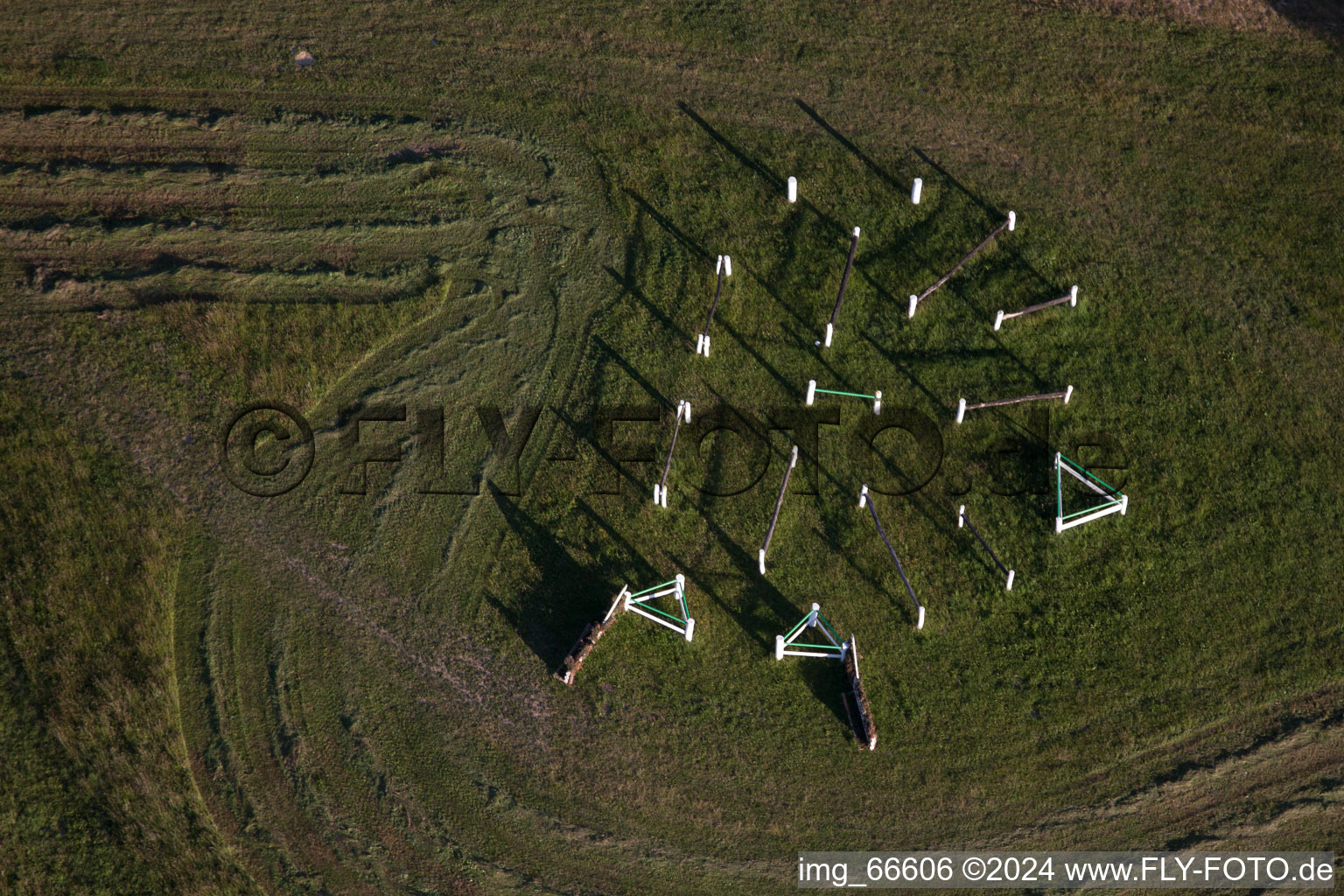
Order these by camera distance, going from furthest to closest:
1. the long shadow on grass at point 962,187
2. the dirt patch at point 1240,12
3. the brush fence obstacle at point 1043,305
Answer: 1. the dirt patch at point 1240,12
2. the long shadow on grass at point 962,187
3. the brush fence obstacle at point 1043,305

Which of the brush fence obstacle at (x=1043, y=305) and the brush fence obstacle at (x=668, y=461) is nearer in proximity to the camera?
the brush fence obstacle at (x=668, y=461)

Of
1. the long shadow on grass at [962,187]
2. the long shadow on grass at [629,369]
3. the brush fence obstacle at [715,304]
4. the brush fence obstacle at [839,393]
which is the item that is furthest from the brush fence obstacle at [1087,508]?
the long shadow on grass at [629,369]

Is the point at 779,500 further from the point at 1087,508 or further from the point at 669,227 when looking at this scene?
the point at 669,227

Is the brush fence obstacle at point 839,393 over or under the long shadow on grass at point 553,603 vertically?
over

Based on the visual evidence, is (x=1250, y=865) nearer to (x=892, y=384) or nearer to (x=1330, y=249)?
(x=892, y=384)

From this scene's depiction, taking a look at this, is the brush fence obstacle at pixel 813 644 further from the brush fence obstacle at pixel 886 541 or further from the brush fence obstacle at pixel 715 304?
the brush fence obstacle at pixel 715 304

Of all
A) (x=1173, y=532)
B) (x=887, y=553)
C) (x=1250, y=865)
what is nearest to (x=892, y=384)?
(x=887, y=553)
